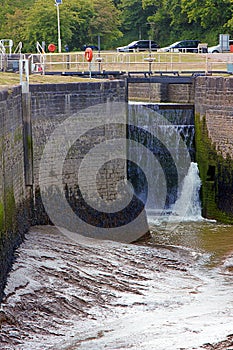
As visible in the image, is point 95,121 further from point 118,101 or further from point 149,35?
point 149,35

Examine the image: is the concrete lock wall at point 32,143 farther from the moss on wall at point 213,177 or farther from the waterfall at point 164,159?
the waterfall at point 164,159

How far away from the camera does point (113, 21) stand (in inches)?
2261

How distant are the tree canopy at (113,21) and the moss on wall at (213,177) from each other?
75.9 ft

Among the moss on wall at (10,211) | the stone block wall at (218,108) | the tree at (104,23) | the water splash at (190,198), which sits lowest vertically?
the water splash at (190,198)

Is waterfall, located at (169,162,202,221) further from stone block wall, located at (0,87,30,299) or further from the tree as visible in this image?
the tree

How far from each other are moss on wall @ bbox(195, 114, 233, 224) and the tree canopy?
23136mm

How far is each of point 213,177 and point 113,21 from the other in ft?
104

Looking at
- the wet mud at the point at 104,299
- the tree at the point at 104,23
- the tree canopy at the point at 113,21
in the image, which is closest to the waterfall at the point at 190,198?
the wet mud at the point at 104,299

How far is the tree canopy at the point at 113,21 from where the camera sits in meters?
52.7

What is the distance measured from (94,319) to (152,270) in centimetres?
344

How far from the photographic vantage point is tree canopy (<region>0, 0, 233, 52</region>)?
52.7 metres

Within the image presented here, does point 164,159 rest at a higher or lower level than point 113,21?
lower

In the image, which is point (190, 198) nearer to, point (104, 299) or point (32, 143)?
point (32, 143)

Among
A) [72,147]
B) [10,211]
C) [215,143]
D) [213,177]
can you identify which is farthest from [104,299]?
[215,143]
